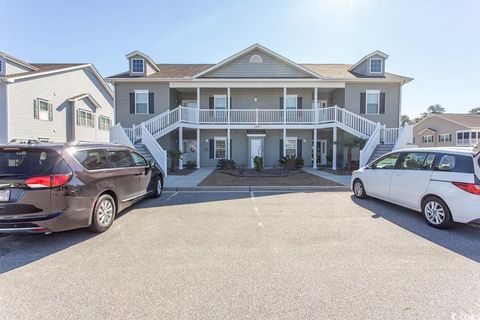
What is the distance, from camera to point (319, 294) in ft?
9.66

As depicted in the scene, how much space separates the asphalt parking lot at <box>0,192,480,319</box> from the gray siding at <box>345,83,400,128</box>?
12795 mm

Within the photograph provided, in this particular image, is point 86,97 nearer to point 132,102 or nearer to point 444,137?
point 132,102

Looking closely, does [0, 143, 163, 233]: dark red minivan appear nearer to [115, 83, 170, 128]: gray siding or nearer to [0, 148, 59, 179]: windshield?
[0, 148, 59, 179]: windshield

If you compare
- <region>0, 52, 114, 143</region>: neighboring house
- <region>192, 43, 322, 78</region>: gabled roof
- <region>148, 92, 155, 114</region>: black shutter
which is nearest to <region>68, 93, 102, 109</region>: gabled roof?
<region>0, 52, 114, 143</region>: neighboring house

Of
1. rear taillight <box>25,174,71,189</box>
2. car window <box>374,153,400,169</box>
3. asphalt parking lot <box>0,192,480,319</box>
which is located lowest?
asphalt parking lot <box>0,192,480,319</box>

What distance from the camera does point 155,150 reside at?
1308 cm

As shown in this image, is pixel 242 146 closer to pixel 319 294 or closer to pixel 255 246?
pixel 255 246

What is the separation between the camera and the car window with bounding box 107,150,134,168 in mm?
5832

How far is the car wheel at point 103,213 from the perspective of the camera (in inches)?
192

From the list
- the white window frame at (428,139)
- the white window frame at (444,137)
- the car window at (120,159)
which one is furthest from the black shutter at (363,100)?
the white window frame at (428,139)

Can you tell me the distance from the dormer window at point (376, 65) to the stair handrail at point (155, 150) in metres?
15.0

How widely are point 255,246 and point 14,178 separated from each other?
4.11m

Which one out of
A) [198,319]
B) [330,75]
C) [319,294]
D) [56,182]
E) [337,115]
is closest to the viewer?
[198,319]


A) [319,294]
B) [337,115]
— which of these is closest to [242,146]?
[337,115]
